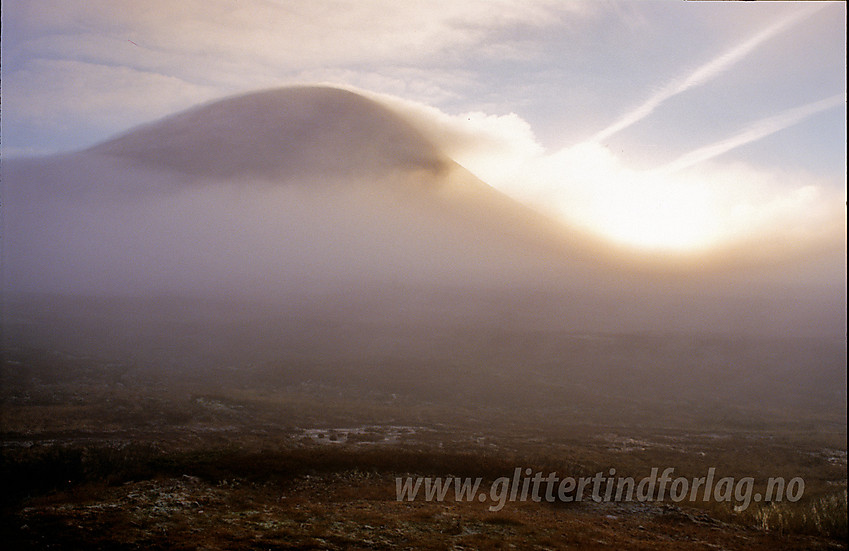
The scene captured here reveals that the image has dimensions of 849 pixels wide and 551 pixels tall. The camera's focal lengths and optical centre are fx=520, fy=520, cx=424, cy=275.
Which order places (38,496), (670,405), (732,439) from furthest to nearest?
(670,405)
(732,439)
(38,496)

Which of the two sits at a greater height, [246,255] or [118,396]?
[246,255]

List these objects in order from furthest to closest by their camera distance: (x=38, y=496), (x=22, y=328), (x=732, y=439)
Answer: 1. (x=22, y=328)
2. (x=732, y=439)
3. (x=38, y=496)

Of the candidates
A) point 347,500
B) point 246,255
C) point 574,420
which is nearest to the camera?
point 347,500

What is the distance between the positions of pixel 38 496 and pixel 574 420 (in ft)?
188

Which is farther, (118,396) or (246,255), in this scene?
(246,255)

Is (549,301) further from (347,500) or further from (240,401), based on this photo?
(347,500)

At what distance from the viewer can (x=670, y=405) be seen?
82.7 meters

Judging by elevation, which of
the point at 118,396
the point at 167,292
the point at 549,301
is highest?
the point at 549,301

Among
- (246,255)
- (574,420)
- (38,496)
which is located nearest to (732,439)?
(574,420)

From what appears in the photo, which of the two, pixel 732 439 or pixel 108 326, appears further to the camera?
pixel 108 326

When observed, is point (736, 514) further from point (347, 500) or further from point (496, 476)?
point (347, 500)

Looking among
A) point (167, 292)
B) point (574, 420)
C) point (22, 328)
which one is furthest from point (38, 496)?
point (167, 292)

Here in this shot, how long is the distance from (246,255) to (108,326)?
Answer: 2948 inches

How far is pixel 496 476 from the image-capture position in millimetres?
32375
